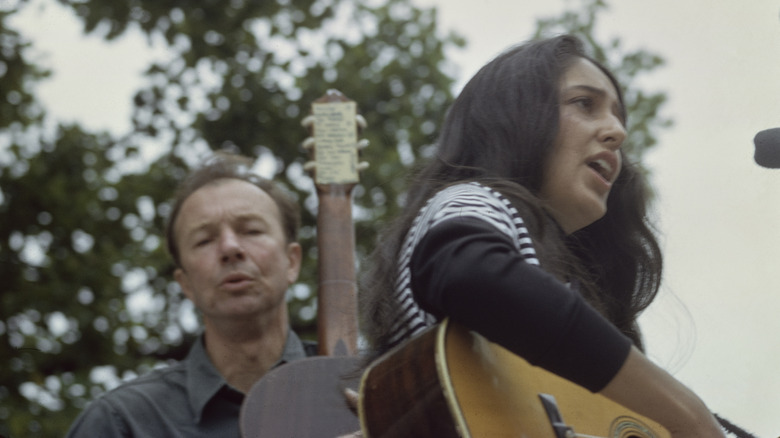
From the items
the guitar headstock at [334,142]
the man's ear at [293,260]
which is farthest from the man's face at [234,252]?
the guitar headstock at [334,142]

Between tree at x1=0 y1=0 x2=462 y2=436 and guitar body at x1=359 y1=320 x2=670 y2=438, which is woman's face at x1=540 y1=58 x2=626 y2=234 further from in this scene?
tree at x1=0 y1=0 x2=462 y2=436

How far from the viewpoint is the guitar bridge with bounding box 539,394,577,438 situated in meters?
1.68

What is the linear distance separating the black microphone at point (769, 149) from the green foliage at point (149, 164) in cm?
471

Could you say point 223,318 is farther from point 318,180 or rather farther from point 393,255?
point 393,255

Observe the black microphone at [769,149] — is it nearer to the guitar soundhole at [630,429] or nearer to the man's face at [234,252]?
the guitar soundhole at [630,429]

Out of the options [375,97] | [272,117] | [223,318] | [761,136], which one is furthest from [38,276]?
[761,136]

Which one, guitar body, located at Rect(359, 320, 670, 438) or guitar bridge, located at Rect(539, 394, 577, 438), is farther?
guitar bridge, located at Rect(539, 394, 577, 438)

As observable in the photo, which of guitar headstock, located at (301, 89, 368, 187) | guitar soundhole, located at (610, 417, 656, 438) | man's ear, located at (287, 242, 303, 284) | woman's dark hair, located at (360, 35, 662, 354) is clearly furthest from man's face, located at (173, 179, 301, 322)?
guitar soundhole, located at (610, 417, 656, 438)

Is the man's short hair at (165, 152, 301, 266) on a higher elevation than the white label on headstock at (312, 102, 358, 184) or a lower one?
lower

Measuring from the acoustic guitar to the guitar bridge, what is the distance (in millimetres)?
518

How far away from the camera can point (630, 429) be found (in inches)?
74.2

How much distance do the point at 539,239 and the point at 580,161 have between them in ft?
0.76

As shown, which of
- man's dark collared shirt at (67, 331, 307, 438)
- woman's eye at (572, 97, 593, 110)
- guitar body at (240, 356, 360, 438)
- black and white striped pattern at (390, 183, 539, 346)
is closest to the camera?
black and white striped pattern at (390, 183, 539, 346)

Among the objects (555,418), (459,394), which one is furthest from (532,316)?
(555,418)
